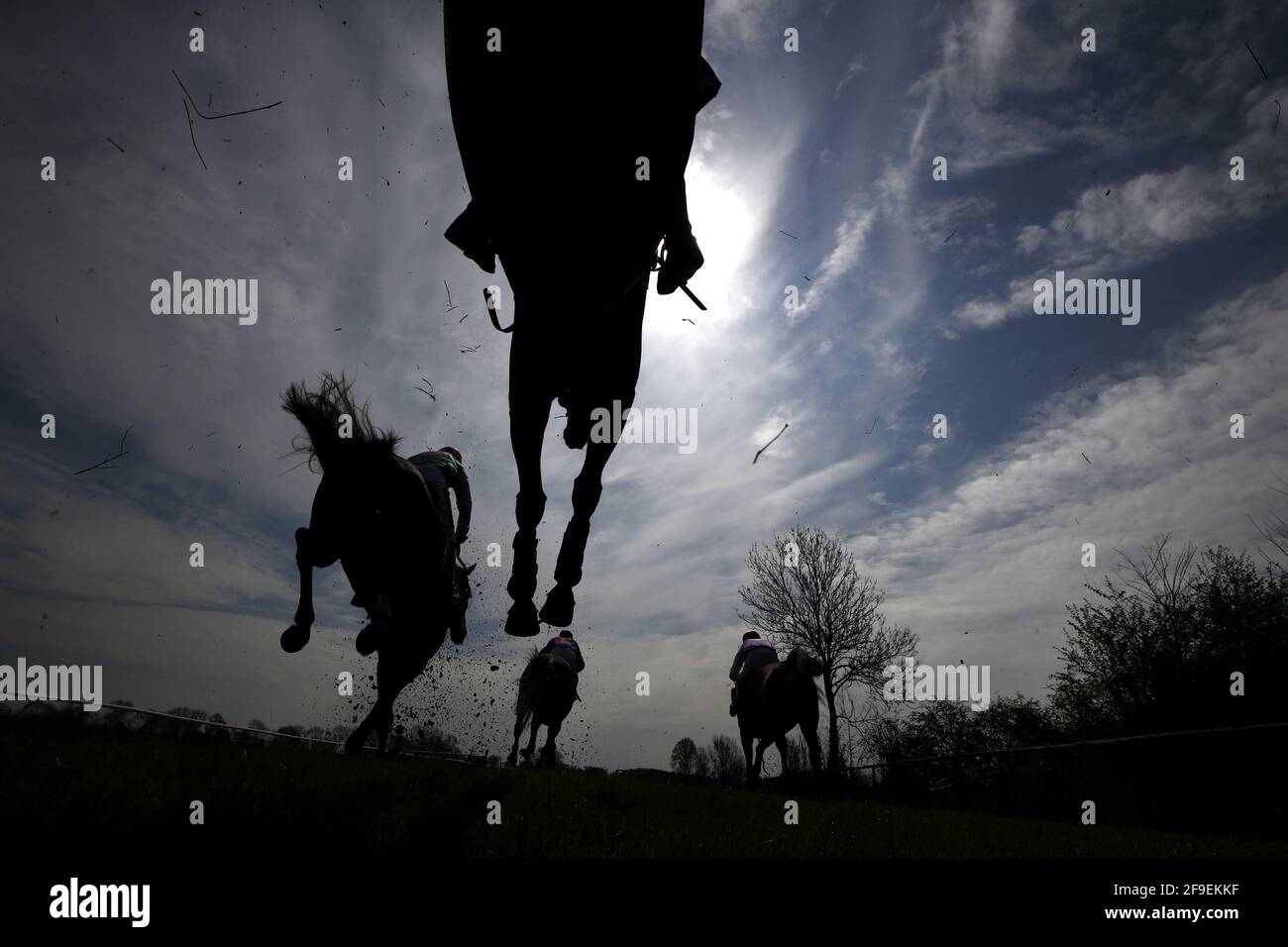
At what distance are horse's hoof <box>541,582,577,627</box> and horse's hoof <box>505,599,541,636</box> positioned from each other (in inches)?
3.6

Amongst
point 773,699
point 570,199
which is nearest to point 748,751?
point 773,699

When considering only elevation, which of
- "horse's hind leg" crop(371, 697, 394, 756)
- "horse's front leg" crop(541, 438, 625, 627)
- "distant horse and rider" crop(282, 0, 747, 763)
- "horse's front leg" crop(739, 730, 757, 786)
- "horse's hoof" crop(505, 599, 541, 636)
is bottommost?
"horse's front leg" crop(739, 730, 757, 786)

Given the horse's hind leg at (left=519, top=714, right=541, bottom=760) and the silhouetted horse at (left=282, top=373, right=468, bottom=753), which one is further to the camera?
the horse's hind leg at (left=519, top=714, right=541, bottom=760)

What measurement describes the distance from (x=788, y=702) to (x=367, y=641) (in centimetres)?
1096

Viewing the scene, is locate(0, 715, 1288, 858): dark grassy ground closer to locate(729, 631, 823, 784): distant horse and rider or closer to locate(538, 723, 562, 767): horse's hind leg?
locate(729, 631, 823, 784): distant horse and rider

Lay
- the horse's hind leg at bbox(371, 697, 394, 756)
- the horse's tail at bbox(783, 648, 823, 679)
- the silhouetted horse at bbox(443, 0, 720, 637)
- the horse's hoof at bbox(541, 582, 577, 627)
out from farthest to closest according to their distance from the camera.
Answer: the horse's tail at bbox(783, 648, 823, 679) → the horse's hind leg at bbox(371, 697, 394, 756) → the horse's hoof at bbox(541, 582, 577, 627) → the silhouetted horse at bbox(443, 0, 720, 637)

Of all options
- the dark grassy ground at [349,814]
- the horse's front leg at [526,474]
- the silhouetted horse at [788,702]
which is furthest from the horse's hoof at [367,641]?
the silhouetted horse at [788,702]

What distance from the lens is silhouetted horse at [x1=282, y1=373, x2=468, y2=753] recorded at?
6.04 meters

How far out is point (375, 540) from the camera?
6340 mm

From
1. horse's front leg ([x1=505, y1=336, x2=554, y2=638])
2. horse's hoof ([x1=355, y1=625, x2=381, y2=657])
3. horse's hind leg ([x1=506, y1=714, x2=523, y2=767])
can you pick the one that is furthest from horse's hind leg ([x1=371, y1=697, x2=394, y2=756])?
horse's hind leg ([x1=506, y1=714, x2=523, y2=767])
